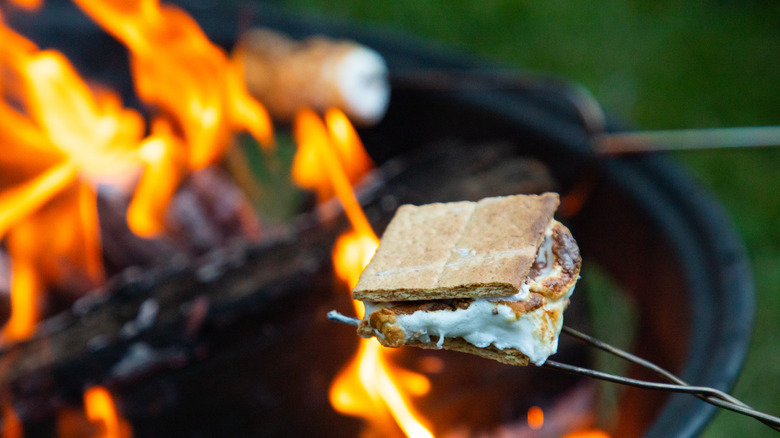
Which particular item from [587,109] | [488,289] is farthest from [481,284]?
[587,109]

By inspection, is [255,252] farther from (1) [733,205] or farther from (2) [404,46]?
(1) [733,205]

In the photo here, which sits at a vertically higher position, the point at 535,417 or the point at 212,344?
the point at 212,344

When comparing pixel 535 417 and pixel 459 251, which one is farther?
pixel 535 417

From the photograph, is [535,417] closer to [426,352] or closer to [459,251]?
[426,352]

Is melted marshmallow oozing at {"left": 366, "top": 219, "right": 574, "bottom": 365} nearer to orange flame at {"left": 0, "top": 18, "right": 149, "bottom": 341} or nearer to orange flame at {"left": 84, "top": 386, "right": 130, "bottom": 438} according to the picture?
orange flame at {"left": 84, "top": 386, "right": 130, "bottom": 438}

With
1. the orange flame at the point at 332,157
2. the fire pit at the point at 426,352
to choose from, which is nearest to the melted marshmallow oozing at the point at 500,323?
the fire pit at the point at 426,352

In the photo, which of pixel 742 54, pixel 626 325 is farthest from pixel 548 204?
pixel 742 54
